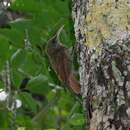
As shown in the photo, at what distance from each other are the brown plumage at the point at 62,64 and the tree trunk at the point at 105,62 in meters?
0.18

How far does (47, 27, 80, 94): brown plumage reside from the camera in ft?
4.53

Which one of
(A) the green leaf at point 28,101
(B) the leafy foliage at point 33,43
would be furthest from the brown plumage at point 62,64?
(A) the green leaf at point 28,101

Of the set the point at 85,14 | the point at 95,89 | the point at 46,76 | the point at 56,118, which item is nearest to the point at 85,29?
the point at 85,14

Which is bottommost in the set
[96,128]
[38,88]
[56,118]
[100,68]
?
[56,118]

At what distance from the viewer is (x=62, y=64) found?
4.55ft

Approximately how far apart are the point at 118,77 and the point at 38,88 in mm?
870

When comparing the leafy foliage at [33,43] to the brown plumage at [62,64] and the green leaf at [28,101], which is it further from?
the brown plumage at [62,64]

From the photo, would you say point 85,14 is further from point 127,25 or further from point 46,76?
point 46,76

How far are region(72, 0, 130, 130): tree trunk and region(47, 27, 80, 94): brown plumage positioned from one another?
0.18 m

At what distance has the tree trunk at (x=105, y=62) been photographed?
1.04 m

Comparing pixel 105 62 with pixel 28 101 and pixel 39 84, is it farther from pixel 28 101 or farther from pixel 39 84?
pixel 28 101

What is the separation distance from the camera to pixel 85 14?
1.19 meters

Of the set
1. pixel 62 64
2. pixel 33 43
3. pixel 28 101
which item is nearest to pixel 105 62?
pixel 62 64

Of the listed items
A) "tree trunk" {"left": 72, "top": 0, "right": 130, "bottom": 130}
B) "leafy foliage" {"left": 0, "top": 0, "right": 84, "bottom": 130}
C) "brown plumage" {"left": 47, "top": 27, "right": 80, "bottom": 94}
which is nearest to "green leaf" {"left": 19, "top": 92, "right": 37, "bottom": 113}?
"leafy foliage" {"left": 0, "top": 0, "right": 84, "bottom": 130}
